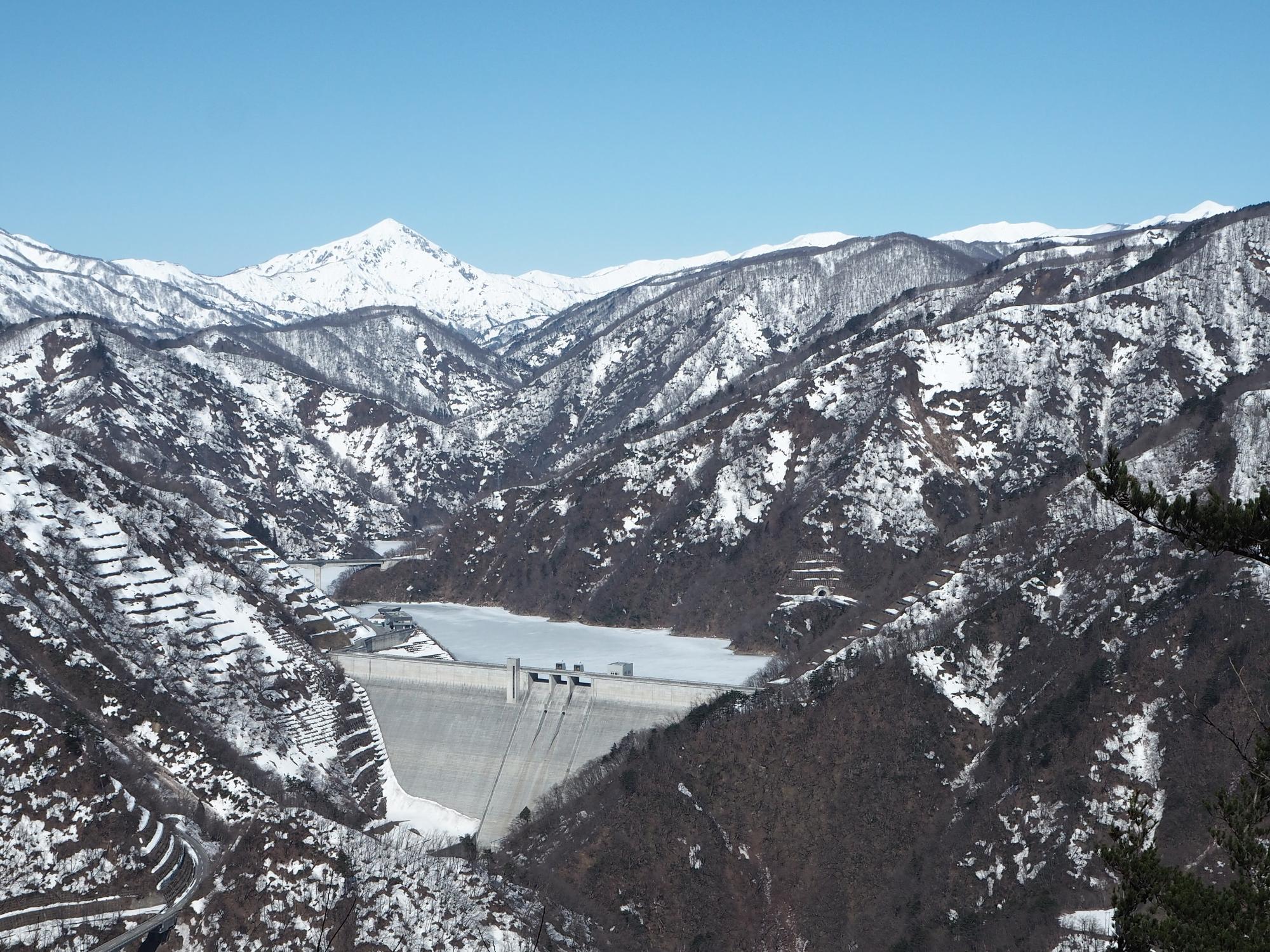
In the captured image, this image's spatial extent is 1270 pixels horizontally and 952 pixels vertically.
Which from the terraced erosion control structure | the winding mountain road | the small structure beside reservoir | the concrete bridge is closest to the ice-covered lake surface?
the small structure beside reservoir

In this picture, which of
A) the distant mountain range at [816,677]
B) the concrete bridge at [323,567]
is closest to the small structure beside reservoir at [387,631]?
the distant mountain range at [816,677]

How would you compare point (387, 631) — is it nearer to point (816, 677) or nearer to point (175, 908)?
point (816, 677)

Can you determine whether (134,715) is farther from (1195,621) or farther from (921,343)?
(921,343)

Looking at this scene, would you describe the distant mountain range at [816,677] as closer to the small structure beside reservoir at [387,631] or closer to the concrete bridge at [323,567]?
the small structure beside reservoir at [387,631]

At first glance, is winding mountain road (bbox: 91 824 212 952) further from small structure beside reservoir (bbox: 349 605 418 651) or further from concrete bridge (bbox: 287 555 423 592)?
concrete bridge (bbox: 287 555 423 592)

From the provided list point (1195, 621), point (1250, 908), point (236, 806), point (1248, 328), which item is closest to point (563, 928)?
point (236, 806)

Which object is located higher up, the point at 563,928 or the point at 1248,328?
the point at 1248,328

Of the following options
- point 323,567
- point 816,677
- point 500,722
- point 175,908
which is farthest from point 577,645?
point 175,908
